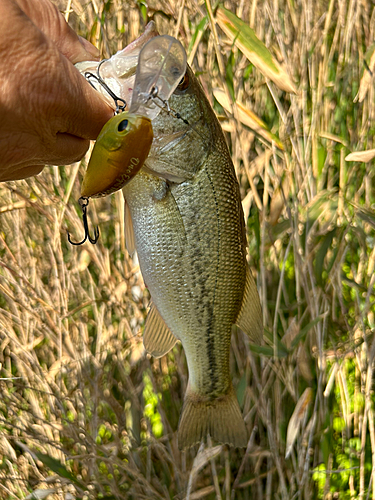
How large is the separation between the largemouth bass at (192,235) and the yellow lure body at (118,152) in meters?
0.23

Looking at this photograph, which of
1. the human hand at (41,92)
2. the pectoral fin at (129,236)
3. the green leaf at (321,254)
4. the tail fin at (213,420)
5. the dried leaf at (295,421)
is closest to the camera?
the human hand at (41,92)

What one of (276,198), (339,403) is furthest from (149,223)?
(339,403)

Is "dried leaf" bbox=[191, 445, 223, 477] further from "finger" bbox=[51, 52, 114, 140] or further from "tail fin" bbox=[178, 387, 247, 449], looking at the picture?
"finger" bbox=[51, 52, 114, 140]

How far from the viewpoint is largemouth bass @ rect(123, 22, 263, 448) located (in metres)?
0.97

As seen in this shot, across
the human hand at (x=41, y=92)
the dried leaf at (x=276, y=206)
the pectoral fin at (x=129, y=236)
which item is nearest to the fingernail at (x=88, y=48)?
the human hand at (x=41, y=92)

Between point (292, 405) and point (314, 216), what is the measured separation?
2.15ft


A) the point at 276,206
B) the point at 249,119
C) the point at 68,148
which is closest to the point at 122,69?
the point at 68,148

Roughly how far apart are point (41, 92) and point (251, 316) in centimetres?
68

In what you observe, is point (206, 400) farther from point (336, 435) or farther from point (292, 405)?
point (336, 435)

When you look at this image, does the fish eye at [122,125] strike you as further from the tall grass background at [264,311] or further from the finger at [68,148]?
the tall grass background at [264,311]

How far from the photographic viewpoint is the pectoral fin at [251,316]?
3.76 ft

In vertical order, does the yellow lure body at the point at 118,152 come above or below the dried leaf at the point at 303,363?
above

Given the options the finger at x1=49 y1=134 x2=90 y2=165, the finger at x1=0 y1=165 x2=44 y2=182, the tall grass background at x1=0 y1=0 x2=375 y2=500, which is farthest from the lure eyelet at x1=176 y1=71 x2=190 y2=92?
the tall grass background at x1=0 y1=0 x2=375 y2=500

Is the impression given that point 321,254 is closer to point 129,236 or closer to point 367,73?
point 367,73
